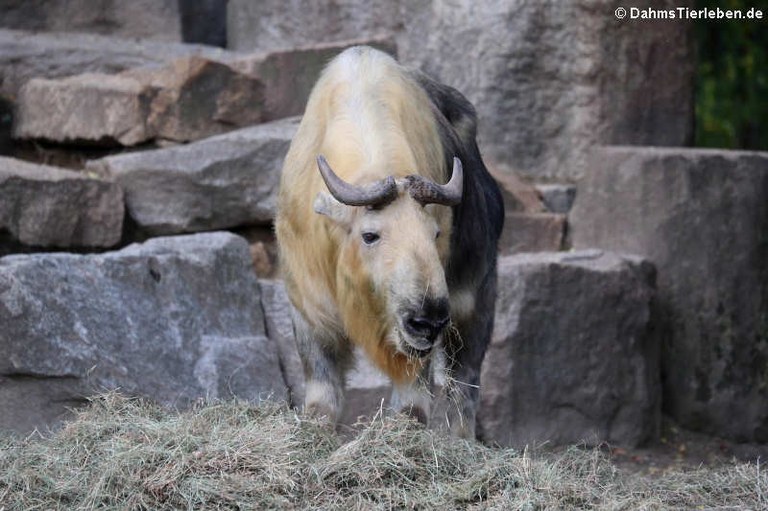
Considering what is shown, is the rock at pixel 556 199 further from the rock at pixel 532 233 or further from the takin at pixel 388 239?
the takin at pixel 388 239

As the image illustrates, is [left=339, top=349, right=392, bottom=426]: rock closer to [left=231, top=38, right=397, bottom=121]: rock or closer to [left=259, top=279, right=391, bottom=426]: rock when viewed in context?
[left=259, top=279, right=391, bottom=426]: rock

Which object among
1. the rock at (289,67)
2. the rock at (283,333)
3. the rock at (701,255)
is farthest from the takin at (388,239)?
the rock at (289,67)

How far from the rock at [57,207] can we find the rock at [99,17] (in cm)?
231

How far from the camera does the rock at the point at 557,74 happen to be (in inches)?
352

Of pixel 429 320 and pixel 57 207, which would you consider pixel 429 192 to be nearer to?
pixel 429 320

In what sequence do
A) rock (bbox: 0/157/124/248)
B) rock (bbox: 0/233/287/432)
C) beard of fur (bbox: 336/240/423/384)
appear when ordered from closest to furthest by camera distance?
1. beard of fur (bbox: 336/240/423/384)
2. rock (bbox: 0/233/287/432)
3. rock (bbox: 0/157/124/248)

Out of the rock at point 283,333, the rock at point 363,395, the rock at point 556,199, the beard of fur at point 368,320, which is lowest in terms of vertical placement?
the rock at point 363,395

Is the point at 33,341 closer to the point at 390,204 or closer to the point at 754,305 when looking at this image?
the point at 390,204

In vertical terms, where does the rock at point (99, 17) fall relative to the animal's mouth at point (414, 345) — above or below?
above

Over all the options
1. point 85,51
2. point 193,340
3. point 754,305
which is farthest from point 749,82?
point 193,340

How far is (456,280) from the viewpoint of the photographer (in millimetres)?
5723

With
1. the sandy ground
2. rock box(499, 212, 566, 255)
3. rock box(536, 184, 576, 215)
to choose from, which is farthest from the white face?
rock box(536, 184, 576, 215)

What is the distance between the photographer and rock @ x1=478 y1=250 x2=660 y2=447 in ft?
25.5

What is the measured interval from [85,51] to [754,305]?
472 centimetres
